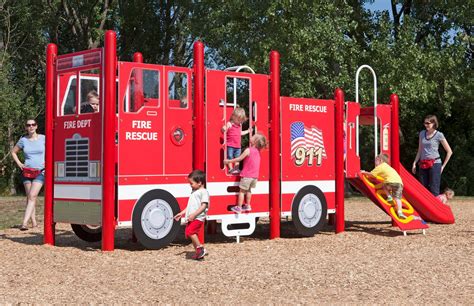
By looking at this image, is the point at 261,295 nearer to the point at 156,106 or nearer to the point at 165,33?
the point at 156,106

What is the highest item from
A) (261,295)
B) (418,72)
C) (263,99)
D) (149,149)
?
(418,72)

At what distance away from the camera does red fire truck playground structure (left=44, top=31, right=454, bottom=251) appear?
11219 millimetres

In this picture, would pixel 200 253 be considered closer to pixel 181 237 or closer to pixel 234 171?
pixel 234 171

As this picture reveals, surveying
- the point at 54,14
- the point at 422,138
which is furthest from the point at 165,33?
the point at 422,138

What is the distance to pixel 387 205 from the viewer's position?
13.9 meters

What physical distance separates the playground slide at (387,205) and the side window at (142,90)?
14.6 feet

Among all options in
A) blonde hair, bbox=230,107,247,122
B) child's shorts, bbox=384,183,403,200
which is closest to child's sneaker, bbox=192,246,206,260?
blonde hair, bbox=230,107,247,122

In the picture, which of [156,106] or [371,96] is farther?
[371,96]

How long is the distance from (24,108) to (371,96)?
17.0 m

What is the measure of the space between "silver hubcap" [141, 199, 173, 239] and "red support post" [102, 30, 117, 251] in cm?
46

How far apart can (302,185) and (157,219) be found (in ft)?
9.99

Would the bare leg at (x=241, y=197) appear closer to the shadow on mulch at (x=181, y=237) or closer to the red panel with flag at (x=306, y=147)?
the shadow on mulch at (x=181, y=237)

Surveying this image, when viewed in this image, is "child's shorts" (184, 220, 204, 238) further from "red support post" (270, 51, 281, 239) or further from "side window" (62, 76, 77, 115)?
"side window" (62, 76, 77, 115)

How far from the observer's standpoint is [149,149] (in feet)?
37.6
